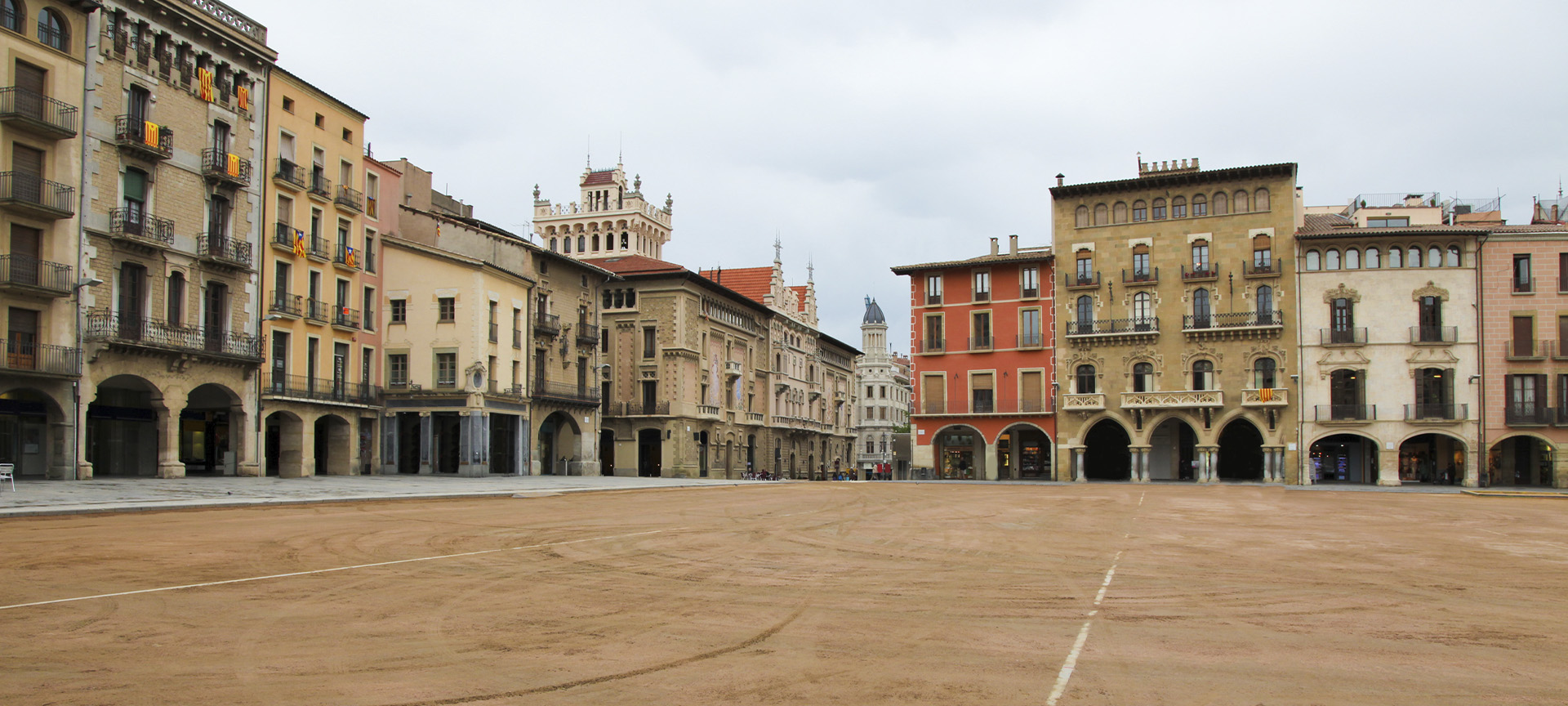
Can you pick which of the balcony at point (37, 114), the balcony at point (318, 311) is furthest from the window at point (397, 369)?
the balcony at point (37, 114)

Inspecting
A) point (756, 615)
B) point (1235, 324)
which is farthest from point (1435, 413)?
point (756, 615)

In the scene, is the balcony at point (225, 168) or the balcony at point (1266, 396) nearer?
the balcony at point (225, 168)

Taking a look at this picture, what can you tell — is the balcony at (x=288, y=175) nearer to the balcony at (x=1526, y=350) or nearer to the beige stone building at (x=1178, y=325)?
the beige stone building at (x=1178, y=325)

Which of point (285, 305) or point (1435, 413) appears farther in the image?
point (1435, 413)

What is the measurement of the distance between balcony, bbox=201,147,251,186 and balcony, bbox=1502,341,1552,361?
61.3 metres

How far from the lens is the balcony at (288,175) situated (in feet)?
147

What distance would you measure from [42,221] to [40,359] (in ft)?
14.3

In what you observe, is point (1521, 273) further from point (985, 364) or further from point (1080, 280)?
point (985, 364)

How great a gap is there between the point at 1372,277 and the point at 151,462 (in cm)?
5989

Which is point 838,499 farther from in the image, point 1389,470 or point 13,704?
point 1389,470

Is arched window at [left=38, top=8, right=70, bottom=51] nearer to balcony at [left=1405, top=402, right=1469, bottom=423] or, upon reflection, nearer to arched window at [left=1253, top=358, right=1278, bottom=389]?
arched window at [left=1253, top=358, right=1278, bottom=389]

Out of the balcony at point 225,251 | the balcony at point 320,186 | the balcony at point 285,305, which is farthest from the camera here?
the balcony at point 320,186

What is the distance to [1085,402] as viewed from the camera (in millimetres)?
64312

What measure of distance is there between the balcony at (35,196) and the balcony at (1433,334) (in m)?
61.8
